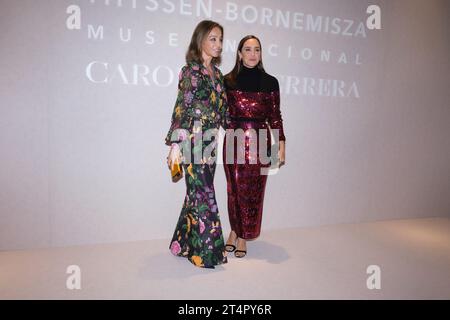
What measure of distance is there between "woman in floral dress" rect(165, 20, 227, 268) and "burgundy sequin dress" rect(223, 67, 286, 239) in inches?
6.1

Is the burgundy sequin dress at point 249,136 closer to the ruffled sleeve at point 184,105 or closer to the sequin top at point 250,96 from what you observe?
the sequin top at point 250,96

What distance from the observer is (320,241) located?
2.96 m

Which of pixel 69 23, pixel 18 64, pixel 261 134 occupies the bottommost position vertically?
pixel 261 134

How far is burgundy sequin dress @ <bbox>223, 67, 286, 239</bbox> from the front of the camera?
2.49 metres

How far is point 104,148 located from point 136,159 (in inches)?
9.9

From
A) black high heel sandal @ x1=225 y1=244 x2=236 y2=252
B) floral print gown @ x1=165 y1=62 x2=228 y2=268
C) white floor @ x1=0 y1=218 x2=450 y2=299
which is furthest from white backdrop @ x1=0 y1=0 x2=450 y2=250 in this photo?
floral print gown @ x1=165 y1=62 x2=228 y2=268

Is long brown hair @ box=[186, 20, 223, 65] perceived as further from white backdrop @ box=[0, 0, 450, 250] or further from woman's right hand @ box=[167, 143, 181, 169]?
woman's right hand @ box=[167, 143, 181, 169]

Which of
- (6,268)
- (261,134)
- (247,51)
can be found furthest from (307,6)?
(6,268)

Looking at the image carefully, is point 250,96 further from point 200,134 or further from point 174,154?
point 174,154

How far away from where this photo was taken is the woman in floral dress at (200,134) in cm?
232

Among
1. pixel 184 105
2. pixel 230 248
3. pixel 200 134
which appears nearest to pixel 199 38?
pixel 184 105

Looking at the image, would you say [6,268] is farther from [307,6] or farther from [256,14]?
[307,6]

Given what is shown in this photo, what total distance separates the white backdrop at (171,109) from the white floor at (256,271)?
0.30 m

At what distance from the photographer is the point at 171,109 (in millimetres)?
2811
